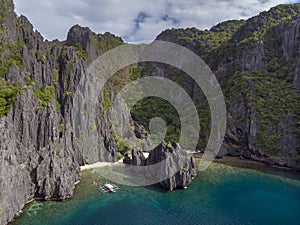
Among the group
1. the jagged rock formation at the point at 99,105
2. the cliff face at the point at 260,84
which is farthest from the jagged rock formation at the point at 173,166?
the cliff face at the point at 260,84

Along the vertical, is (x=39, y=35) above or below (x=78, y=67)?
above

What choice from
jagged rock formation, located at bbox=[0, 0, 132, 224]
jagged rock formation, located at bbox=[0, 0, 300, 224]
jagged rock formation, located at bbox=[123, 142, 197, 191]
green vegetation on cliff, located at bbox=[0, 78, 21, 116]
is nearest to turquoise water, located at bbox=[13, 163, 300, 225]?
jagged rock formation, located at bbox=[123, 142, 197, 191]

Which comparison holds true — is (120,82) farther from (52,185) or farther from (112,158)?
(52,185)

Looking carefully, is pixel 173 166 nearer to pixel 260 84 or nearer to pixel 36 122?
pixel 36 122

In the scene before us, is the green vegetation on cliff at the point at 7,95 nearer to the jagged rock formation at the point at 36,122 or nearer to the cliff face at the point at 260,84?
the jagged rock formation at the point at 36,122

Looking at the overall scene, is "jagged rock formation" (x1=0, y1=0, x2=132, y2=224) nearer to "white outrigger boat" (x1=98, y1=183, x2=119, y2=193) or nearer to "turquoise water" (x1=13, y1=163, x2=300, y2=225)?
"turquoise water" (x1=13, y1=163, x2=300, y2=225)

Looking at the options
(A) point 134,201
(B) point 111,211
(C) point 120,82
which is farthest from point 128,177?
(C) point 120,82
